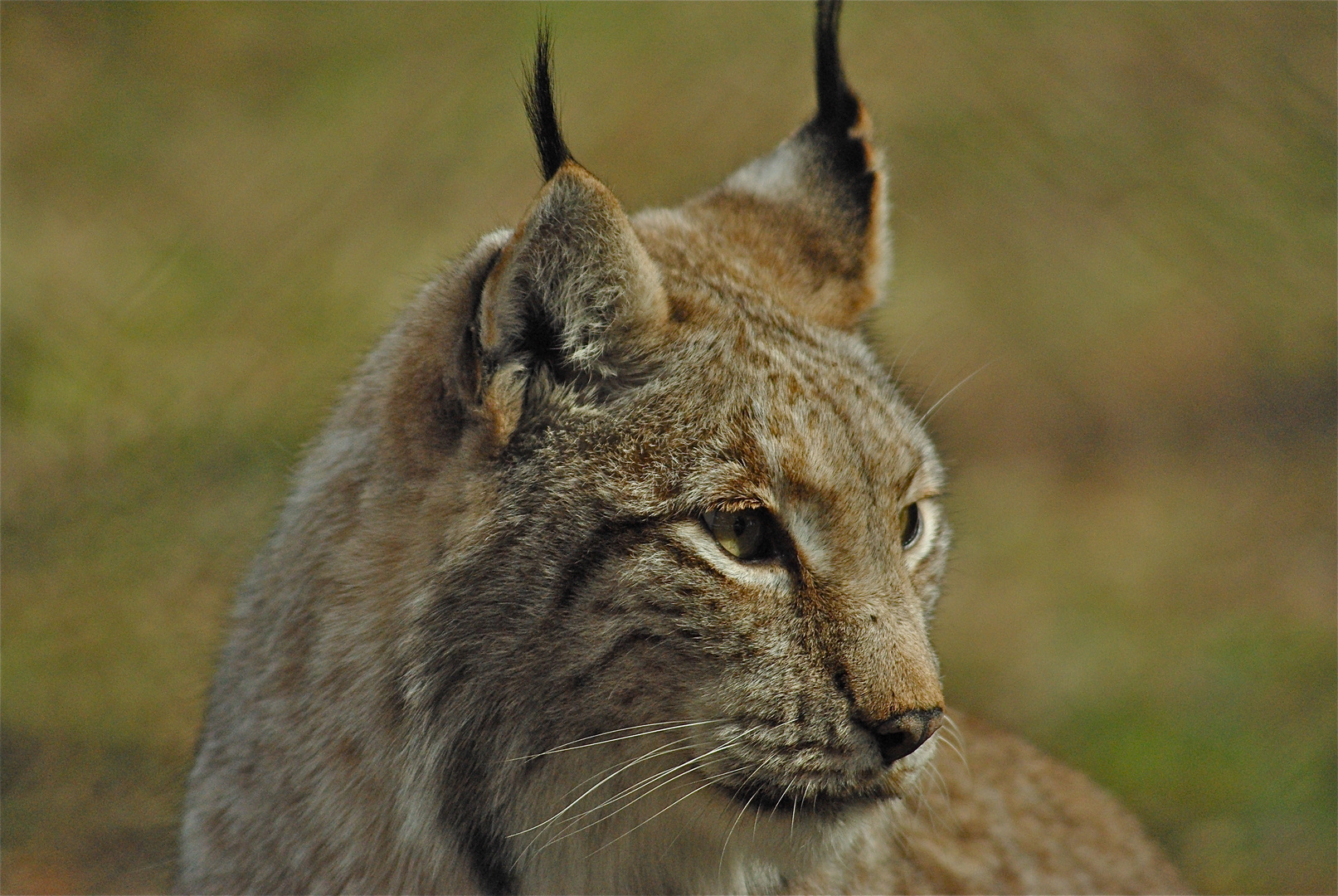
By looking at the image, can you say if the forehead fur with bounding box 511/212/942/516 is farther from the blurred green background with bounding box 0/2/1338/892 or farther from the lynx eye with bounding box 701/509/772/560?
the blurred green background with bounding box 0/2/1338/892

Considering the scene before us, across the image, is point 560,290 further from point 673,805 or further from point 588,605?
point 673,805

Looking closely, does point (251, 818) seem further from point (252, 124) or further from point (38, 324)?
point (252, 124)

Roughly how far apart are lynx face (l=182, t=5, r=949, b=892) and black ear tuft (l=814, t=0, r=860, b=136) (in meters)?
0.83

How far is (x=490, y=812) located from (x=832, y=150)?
1808 mm

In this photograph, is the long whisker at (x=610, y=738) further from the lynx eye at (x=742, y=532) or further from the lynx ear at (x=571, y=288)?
the lynx ear at (x=571, y=288)

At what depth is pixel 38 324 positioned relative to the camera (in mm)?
5930

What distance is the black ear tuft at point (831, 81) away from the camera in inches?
118

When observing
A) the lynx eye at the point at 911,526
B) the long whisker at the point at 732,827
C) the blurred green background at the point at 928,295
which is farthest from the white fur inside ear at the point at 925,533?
the blurred green background at the point at 928,295

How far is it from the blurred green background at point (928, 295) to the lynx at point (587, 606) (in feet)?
9.02

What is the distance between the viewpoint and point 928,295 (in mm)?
7672

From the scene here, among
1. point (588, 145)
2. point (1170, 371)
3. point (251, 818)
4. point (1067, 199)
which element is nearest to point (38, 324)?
point (588, 145)

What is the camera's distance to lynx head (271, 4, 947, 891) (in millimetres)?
2178

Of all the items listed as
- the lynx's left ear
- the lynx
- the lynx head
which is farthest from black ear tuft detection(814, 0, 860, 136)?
the lynx head

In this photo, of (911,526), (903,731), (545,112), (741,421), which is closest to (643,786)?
(903,731)
